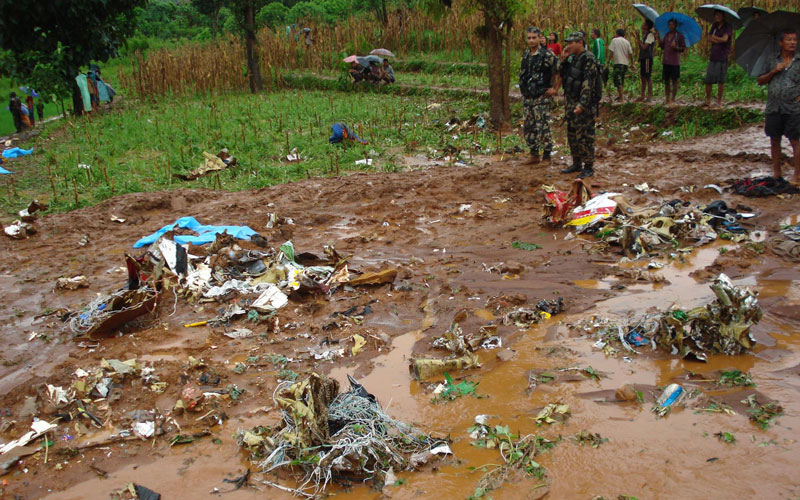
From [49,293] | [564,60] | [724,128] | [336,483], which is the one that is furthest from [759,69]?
[49,293]

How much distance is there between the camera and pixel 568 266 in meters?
5.57

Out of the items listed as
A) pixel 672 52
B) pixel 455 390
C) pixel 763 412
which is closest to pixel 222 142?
pixel 672 52

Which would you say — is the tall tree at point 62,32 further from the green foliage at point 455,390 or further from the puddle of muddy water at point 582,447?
the green foliage at point 455,390

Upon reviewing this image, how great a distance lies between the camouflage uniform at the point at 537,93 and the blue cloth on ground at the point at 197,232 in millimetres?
4504

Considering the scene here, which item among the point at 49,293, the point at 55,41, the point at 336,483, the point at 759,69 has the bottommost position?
A: the point at 336,483

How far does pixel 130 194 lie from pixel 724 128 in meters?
9.17

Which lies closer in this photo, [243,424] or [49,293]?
[243,424]

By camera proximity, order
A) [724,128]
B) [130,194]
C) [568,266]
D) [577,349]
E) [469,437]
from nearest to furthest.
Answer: [469,437] → [577,349] → [568,266] → [130,194] → [724,128]

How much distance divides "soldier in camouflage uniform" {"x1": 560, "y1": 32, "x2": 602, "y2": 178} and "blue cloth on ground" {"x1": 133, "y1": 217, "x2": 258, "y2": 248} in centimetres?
429

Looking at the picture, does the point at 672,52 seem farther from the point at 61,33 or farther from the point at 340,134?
the point at 61,33

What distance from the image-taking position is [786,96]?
643 centimetres

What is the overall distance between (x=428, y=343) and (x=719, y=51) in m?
8.27

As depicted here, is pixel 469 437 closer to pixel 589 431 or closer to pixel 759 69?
pixel 589 431

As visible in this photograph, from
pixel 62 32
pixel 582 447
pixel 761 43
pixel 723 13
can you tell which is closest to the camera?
pixel 582 447
